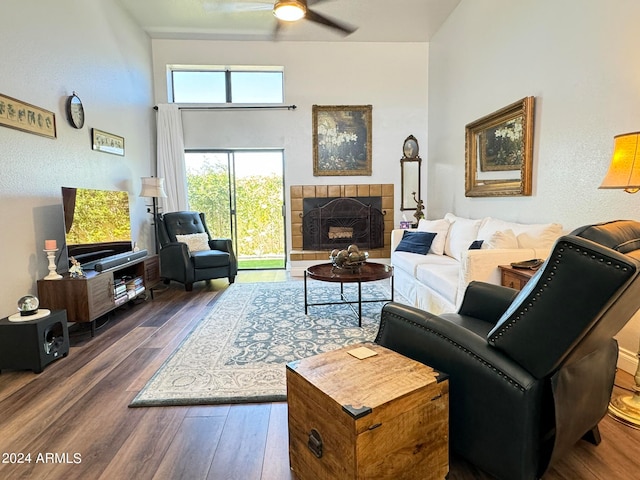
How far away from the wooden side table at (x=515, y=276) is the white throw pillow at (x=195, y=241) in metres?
3.65

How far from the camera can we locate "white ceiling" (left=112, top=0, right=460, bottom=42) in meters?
4.47

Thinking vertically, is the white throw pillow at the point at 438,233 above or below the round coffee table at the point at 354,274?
above

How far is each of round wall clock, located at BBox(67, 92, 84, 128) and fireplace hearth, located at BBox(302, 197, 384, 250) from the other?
3112 millimetres

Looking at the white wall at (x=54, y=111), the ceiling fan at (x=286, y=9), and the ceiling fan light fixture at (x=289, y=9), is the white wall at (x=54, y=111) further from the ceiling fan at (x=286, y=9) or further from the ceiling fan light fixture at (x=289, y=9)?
the ceiling fan light fixture at (x=289, y=9)

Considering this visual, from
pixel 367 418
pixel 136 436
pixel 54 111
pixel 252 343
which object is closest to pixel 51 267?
pixel 54 111

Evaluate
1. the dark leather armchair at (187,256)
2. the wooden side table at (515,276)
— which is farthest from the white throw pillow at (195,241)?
the wooden side table at (515,276)

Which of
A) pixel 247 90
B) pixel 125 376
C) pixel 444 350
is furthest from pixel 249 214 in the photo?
pixel 444 350

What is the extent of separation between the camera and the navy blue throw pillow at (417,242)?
4.12 metres

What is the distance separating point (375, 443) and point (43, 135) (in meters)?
3.55

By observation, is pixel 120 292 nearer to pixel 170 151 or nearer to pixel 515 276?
pixel 170 151

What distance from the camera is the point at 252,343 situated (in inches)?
109

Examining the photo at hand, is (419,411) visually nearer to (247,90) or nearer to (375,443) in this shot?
(375,443)

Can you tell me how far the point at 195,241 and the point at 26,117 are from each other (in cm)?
227

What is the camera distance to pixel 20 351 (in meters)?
2.33
